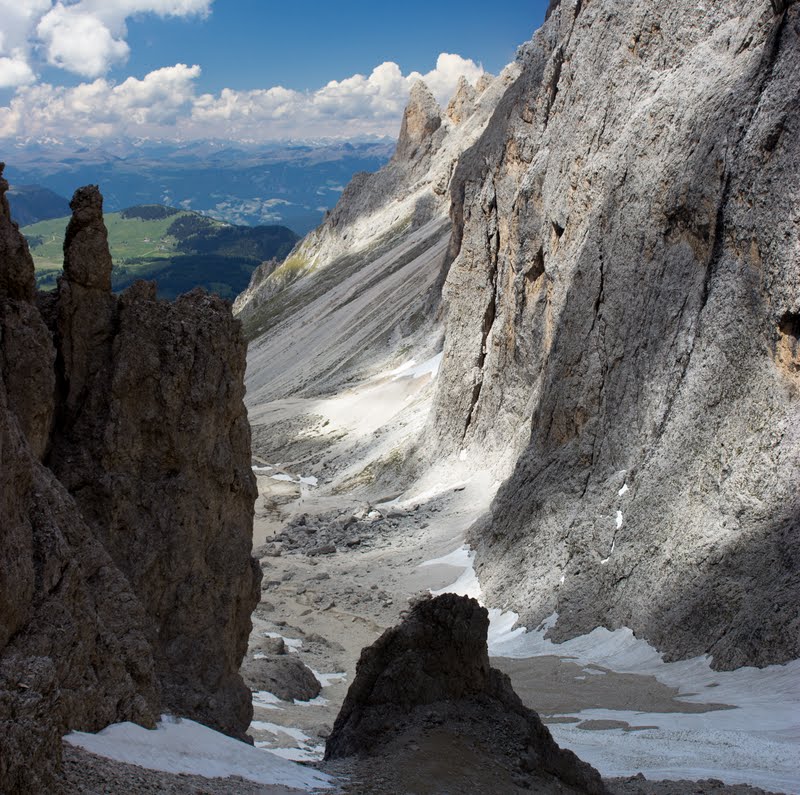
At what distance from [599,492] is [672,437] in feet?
13.0

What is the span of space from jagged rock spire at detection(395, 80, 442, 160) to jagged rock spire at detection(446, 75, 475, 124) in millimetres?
1786

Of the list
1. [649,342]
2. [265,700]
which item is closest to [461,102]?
[649,342]

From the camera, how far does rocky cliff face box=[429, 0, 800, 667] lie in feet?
73.5

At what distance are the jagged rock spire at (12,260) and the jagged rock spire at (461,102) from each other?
115 metres

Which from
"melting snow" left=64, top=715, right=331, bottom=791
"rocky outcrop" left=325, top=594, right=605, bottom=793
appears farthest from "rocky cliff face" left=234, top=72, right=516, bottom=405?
"melting snow" left=64, top=715, right=331, bottom=791

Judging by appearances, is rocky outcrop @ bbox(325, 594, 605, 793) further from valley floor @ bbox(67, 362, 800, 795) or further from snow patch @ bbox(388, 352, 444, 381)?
snow patch @ bbox(388, 352, 444, 381)

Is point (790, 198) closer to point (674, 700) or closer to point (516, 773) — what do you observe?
point (674, 700)

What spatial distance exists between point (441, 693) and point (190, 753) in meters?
3.87

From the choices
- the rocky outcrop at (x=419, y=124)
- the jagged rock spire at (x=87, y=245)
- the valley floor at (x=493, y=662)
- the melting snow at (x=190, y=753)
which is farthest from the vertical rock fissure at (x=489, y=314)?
the rocky outcrop at (x=419, y=124)

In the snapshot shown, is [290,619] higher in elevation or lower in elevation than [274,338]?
lower

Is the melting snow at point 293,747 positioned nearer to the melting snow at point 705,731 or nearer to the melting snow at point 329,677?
the melting snow at point 705,731

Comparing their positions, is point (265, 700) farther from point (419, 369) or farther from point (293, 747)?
point (419, 369)

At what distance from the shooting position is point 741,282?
24719mm

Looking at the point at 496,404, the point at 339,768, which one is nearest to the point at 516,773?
the point at 339,768
